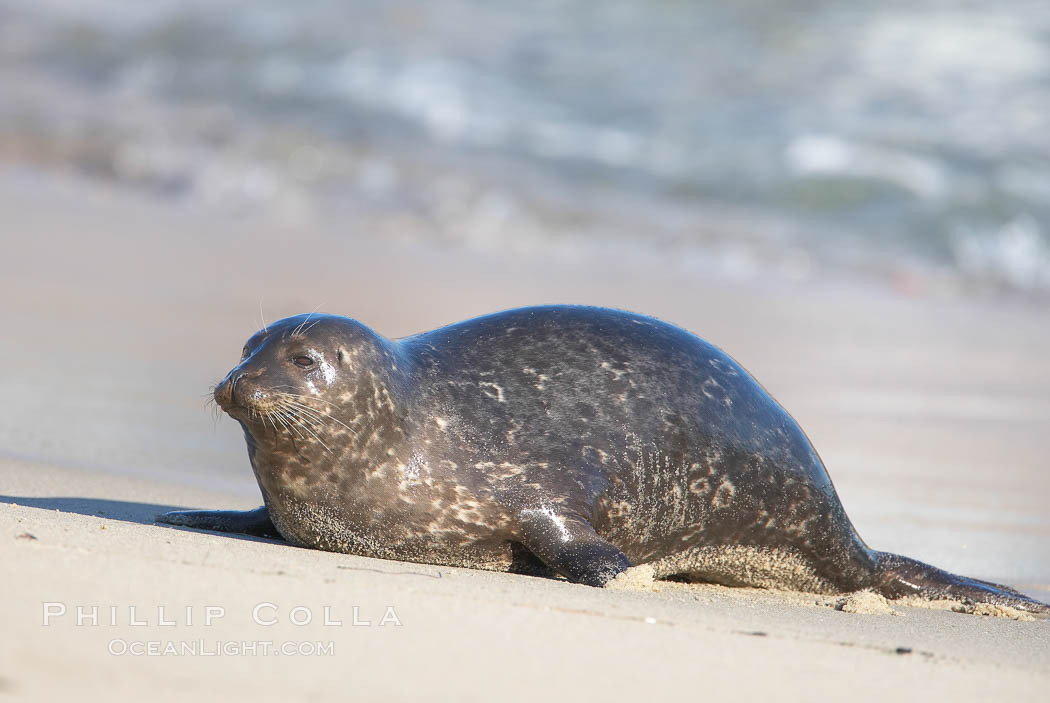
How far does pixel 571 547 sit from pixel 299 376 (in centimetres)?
93

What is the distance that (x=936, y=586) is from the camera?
14.8ft

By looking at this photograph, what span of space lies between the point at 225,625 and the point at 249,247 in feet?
30.7

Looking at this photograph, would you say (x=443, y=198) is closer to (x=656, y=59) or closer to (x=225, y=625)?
(x=656, y=59)

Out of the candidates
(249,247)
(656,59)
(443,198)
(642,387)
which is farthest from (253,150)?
(642,387)

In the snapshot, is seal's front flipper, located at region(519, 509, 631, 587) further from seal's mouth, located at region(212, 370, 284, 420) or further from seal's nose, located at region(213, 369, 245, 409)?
seal's nose, located at region(213, 369, 245, 409)

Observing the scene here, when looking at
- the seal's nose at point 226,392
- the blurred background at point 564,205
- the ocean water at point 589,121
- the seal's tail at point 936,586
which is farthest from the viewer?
the ocean water at point 589,121

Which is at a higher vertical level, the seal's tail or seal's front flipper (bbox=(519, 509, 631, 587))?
the seal's tail

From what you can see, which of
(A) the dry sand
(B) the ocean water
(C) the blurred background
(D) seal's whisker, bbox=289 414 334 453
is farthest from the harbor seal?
(B) the ocean water

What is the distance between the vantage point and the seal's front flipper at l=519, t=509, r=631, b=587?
12.6 ft

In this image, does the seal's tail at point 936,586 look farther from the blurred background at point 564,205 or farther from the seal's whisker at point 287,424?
the seal's whisker at point 287,424

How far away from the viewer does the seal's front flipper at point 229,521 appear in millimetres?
4363

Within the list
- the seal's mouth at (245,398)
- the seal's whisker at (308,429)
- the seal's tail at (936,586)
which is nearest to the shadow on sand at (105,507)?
the seal's whisker at (308,429)

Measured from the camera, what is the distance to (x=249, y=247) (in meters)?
11.8

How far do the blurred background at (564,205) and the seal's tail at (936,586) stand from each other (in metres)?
0.54
